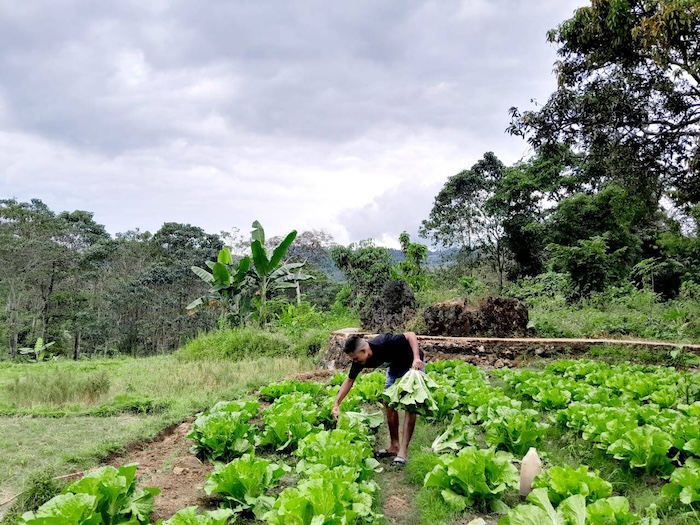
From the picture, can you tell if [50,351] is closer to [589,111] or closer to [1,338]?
[1,338]

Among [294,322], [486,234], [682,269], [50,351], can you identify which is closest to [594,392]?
[294,322]

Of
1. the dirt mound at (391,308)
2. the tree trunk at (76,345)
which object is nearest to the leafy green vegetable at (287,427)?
the dirt mound at (391,308)

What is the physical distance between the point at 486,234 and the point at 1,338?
24.0 meters

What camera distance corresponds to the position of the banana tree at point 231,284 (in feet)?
50.5

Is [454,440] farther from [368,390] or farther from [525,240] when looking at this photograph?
[525,240]

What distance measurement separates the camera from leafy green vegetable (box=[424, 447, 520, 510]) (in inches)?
125

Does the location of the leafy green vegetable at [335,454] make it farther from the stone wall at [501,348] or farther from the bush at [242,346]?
the bush at [242,346]

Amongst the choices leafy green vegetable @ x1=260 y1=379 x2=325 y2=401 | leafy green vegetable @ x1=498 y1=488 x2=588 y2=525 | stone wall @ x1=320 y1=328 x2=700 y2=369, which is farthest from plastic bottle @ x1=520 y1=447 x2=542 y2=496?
stone wall @ x1=320 y1=328 x2=700 y2=369

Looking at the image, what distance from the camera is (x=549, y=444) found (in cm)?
465

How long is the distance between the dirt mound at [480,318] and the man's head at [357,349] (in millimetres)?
6643

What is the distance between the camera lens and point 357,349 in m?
4.18

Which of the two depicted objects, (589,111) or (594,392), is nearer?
(594,392)

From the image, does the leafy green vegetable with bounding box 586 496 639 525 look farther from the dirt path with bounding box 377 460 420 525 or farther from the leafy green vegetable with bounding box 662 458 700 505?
the dirt path with bounding box 377 460 420 525

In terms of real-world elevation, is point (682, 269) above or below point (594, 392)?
above
